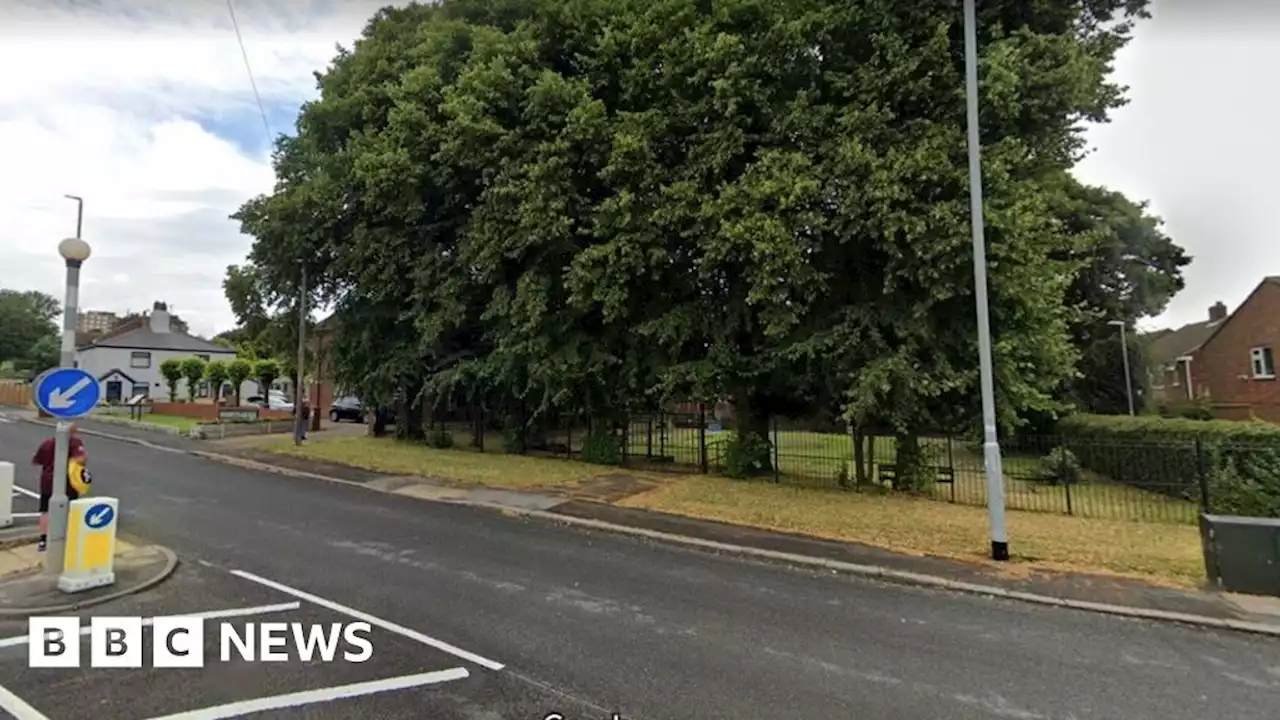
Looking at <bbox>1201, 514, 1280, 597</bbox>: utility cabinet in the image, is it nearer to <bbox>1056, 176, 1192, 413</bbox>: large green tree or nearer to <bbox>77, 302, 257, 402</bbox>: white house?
<bbox>1056, 176, 1192, 413</bbox>: large green tree

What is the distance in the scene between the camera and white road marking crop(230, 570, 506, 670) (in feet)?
17.0

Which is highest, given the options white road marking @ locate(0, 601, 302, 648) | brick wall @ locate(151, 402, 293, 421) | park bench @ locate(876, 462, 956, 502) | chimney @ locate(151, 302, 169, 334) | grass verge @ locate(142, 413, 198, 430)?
chimney @ locate(151, 302, 169, 334)

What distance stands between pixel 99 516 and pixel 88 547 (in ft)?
1.06

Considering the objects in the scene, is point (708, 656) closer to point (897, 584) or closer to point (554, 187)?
point (897, 584)

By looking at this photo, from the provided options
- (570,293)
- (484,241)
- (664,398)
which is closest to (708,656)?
(664,398)

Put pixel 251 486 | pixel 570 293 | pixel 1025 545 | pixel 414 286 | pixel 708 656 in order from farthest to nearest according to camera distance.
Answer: pixel 414 286
pixel 570 293
pixel 251 486
pixel 1025 545
pixel 708 656

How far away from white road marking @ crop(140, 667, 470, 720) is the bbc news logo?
0.54 meters

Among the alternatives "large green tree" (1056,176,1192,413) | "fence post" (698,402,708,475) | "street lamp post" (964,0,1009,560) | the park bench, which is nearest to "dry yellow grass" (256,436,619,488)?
"fence post" (698,402,708,475)

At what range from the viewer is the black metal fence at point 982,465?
36.1 feet

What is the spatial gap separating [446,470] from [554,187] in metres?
7.43

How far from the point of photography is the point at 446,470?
639 inches

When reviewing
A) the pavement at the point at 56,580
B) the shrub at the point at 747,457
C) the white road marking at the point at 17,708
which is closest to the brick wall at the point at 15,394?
the pavement at the point at 56,580

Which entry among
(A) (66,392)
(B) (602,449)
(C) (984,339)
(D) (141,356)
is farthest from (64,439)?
(D) (141,356)

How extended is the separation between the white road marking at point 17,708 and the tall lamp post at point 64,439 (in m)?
3.06
